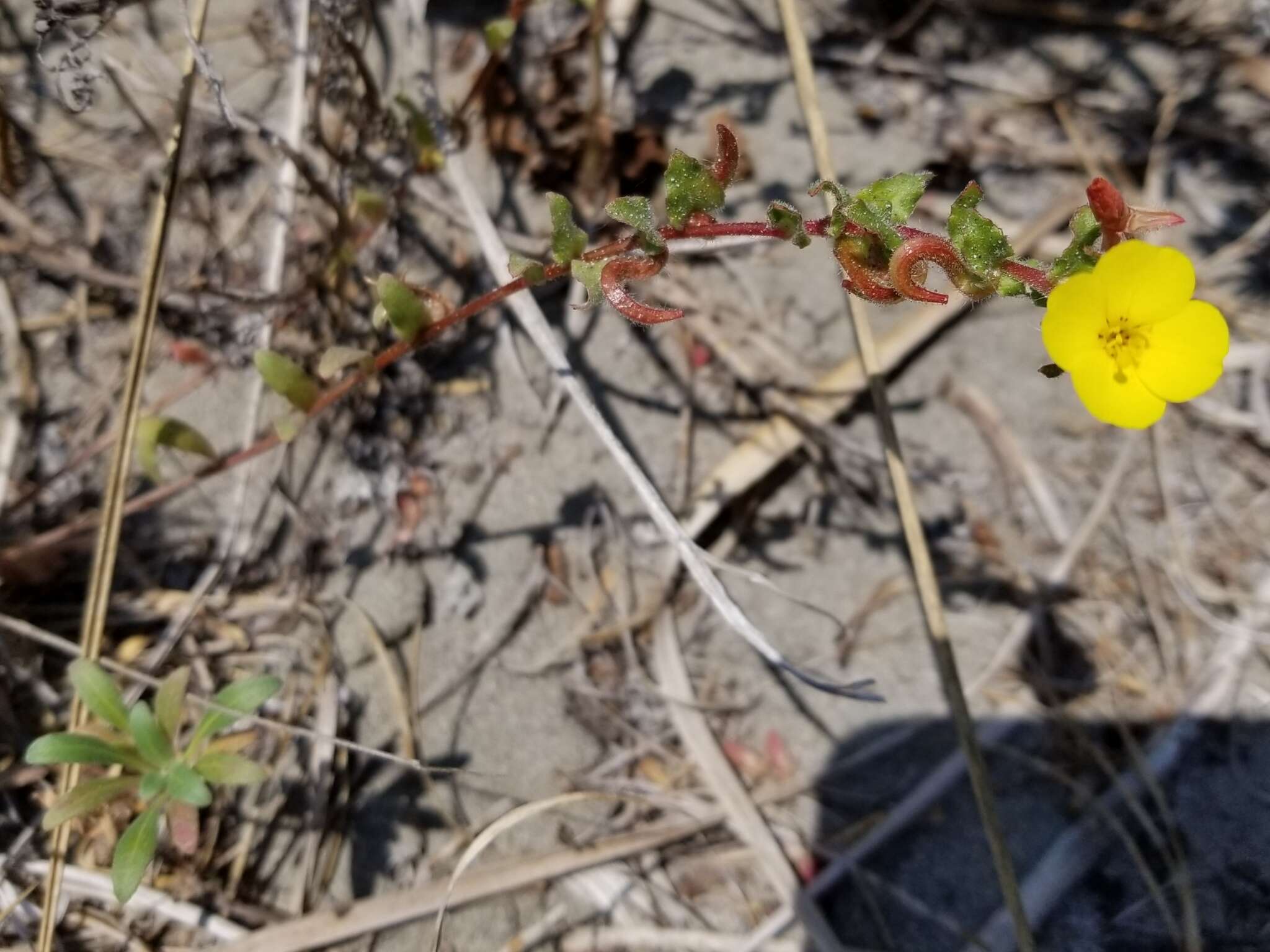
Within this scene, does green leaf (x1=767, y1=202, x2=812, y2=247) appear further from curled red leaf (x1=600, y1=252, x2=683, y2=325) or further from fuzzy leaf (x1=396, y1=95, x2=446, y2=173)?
fuzzy leaf (x1=396, y1=95, x2=446, y2=173)

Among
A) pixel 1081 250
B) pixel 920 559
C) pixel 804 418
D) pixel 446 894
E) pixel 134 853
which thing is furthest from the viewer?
pixel 804 418

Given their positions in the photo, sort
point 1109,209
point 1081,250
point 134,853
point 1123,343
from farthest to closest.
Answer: point 134,853
point 1123,343
point 1081,250
point 1109,209

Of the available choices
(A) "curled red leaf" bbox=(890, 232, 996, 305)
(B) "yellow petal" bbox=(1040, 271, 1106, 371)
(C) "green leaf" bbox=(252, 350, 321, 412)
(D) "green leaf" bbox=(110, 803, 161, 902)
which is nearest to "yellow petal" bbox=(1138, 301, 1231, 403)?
(B) "yellow petal" bbox=(1040, 271, 1106, 371)

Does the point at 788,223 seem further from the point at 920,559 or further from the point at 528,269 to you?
the point at 920,559

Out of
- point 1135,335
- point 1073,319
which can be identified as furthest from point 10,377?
point 1135,335

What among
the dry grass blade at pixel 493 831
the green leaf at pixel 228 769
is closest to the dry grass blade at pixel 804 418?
the dry grass blade at pixel 493 831

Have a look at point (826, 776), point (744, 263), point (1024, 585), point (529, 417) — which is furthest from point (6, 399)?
point (1024, 585)

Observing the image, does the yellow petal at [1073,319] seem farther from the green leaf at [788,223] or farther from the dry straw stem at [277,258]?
the dry straw stem at [277,258]

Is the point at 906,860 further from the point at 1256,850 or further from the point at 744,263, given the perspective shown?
the point at 744,263
